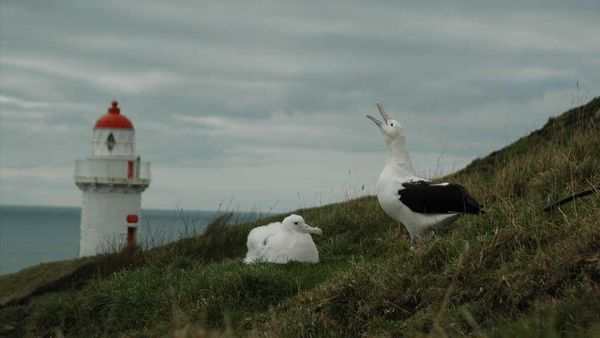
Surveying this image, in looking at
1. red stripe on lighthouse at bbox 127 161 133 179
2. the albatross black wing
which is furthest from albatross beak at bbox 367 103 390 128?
red stripe on lighthouse at bbox 127 161 133 179

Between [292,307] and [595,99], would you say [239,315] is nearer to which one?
[292,307]

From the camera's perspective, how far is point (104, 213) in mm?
38094

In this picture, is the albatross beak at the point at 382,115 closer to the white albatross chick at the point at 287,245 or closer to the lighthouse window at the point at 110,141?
the white albatross chick at the point at 287,245

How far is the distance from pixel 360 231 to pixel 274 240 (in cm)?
207

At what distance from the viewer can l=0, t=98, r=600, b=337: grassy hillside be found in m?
7.17

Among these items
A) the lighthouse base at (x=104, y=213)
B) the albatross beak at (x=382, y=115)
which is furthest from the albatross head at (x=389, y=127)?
the lighthouse base at (x=104, y=213)

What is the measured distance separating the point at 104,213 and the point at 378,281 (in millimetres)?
30695

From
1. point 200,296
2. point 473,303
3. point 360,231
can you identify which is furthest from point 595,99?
point 473,303

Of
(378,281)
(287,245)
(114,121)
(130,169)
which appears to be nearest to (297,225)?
(287,245)

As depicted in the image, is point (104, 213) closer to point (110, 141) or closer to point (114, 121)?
point (110, 141)

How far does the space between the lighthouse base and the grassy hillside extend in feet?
72.2

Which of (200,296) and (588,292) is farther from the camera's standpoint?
(200,296)

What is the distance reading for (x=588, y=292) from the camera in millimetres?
6625

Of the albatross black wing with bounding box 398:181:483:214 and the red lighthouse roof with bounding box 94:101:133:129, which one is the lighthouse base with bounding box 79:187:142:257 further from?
the albatross black wing with bounding box 398:181:483:214
